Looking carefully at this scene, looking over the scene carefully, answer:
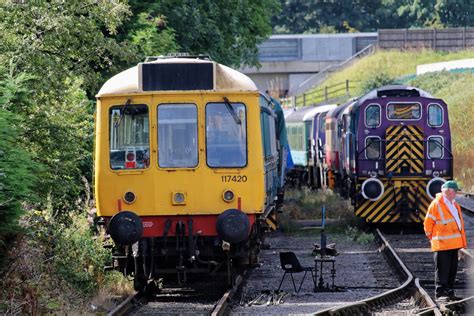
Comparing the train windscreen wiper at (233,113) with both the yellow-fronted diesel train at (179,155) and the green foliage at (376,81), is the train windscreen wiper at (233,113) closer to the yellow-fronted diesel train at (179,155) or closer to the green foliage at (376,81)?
the yellow-fronted diesel train at (179,155)

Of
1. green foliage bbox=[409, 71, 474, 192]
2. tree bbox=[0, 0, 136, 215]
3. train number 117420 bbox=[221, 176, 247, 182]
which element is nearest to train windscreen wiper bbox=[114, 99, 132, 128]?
tree bbox=[0, 0, 136, 215]

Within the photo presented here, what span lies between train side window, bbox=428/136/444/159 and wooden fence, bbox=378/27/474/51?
43.3 metres

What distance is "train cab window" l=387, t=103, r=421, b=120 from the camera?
24594 mm

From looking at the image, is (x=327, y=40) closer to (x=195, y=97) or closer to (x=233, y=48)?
(x=233, y=48)

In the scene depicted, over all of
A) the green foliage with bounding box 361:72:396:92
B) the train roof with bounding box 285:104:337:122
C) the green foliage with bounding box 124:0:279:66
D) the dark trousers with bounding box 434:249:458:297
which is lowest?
the dark trousers with bounding box 434:249:458:297

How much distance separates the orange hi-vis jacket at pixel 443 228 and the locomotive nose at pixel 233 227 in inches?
90.7

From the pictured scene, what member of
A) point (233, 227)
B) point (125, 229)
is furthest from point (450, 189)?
point (125, 229)

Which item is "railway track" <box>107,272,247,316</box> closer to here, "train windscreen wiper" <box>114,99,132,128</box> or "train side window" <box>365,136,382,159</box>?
"train windscreen wiper" <box>114,99,132,128</box>

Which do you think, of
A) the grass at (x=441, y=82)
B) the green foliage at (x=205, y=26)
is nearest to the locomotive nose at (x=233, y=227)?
the green foliage at (x=205, y=26)

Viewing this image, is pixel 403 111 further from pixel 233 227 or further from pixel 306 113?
pixel 306 113

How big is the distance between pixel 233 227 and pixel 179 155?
4.21 feet

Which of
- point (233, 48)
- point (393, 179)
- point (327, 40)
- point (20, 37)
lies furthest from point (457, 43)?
point (20, 37)

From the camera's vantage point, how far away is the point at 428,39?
222ft

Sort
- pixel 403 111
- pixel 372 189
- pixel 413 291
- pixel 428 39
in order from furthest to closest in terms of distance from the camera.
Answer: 1. pixel 428 39
2. pixel 403 111
3. pixel 372 189
4. pixel 413 291
